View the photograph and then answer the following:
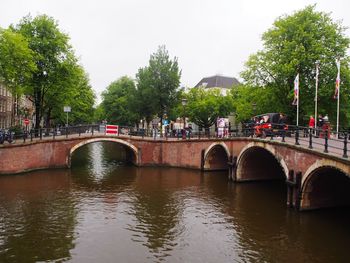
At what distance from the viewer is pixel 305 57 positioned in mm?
27625

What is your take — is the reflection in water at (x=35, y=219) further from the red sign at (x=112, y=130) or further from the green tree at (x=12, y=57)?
the green tree at (x=12, y=57)

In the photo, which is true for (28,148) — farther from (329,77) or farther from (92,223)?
(329,77)

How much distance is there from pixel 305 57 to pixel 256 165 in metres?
10.5

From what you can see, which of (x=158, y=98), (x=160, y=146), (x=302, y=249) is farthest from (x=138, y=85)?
(x=302, y=249)

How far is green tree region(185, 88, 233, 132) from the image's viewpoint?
47406 mm

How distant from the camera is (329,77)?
92.2ft

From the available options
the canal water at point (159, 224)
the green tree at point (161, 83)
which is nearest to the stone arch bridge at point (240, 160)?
the canal water at point (159, 224)

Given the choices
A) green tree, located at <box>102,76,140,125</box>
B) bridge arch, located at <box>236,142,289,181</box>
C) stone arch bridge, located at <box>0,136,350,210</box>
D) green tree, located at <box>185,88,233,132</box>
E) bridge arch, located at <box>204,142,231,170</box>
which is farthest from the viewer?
green tree, located at <box>102,76,140,125</box>

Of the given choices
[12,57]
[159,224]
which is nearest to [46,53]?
[12,57]

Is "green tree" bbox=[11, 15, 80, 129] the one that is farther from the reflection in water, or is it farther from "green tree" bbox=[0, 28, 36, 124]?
the reflection in water

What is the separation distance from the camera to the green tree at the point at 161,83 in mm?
39781

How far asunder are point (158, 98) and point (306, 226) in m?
28.1

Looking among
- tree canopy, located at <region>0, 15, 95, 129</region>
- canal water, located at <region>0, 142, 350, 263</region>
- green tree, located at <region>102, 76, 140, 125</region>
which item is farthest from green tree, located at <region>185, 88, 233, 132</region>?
canal water, located at <region>0, 142, 350, 263</region>

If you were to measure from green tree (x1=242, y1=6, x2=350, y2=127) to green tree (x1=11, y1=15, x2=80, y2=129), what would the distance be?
1831 centimetres
